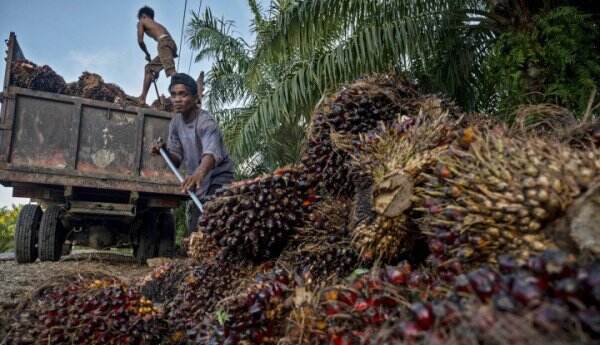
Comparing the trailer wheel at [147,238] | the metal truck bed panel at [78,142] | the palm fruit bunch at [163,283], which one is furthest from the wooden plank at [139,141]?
the palm fruit bunch at [163,283]

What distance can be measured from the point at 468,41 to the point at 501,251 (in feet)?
22.8

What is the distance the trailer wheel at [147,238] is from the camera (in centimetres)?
674

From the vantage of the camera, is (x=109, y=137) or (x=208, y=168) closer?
(x=208, y=168)

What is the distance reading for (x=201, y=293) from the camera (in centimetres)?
195

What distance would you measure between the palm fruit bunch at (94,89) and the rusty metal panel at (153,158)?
1.82ft

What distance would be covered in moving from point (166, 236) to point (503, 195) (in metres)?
6.49

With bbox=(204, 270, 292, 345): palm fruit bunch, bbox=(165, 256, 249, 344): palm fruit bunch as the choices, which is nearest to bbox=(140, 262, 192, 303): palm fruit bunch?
bbox=(165, 256, 249, 344): palm fruit bunch

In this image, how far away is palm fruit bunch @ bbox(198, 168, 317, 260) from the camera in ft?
5.95

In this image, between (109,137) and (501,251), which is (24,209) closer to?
(109,137)

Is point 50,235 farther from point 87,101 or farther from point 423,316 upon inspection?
point 423,316

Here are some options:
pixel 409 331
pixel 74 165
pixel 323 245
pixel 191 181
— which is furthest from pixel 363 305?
pixel 74 165

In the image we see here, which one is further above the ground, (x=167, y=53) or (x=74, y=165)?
(x=167, y=53)

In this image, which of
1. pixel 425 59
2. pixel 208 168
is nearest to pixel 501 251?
pixel 208 168

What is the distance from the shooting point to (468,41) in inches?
284
